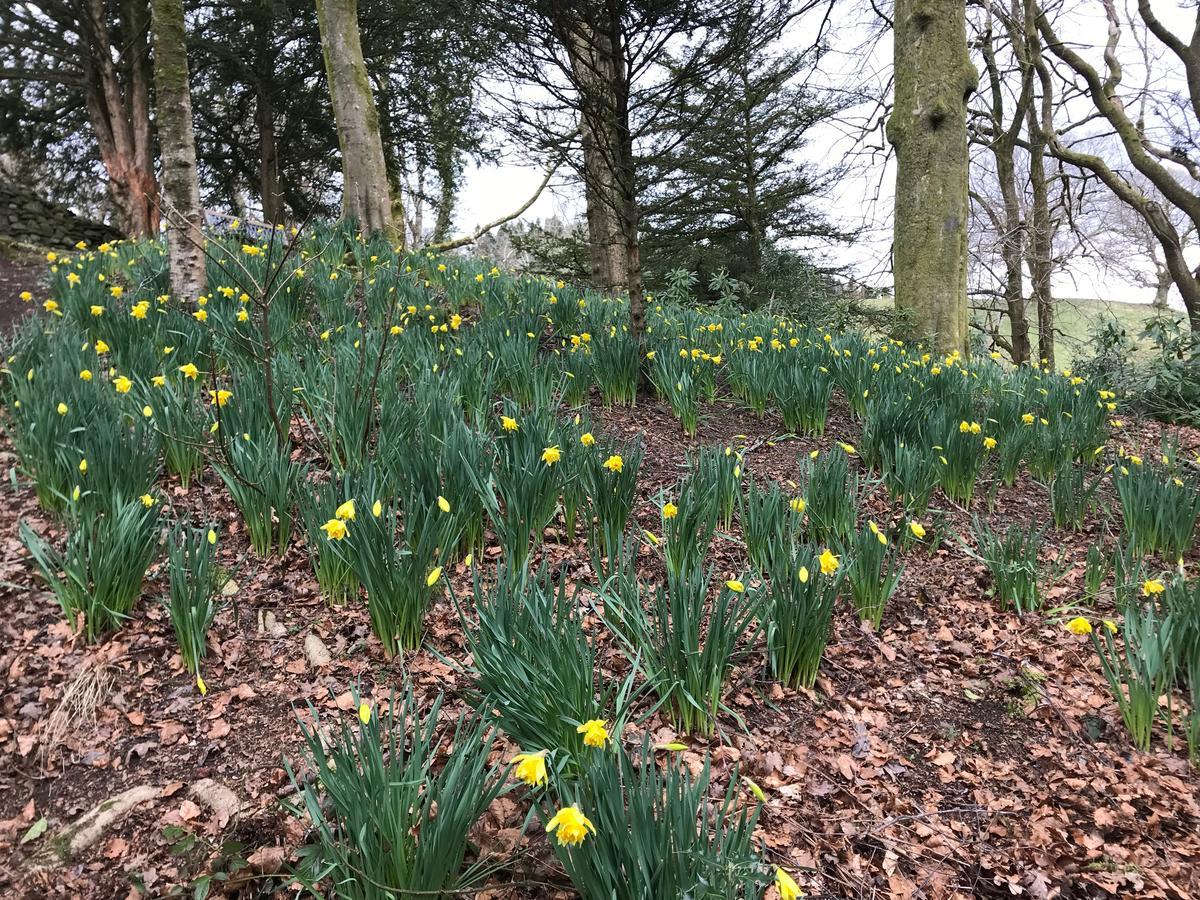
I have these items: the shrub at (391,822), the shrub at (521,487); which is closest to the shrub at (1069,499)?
the shrub at (521,487)

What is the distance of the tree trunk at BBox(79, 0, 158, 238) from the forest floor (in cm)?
1132

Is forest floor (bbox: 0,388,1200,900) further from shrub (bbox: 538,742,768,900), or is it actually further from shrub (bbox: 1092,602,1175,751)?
shrub (bbox: 538,742,768,900)

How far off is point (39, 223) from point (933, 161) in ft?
39.6

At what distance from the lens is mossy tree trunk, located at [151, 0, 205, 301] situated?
457cm

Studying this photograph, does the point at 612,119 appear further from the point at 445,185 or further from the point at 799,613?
the point at 445,185

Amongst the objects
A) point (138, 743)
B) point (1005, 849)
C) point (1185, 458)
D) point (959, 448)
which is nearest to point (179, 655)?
point (138, 743)

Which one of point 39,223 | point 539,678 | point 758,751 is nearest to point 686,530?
point 758,751

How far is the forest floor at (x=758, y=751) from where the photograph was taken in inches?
60.9

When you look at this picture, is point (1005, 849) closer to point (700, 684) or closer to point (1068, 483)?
point (700, 684)

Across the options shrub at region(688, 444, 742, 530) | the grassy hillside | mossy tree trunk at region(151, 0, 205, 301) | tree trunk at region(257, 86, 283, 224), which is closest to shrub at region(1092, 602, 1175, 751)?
shrub at region(688, 444, 742, 530)

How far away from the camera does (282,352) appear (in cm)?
356

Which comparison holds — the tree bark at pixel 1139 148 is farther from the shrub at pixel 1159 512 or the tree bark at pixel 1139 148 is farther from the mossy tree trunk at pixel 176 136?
the mossy tree trunk at pixel 176 136

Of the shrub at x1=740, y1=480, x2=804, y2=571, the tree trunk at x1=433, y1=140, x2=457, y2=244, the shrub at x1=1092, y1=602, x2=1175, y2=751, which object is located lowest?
the shrub at x1=1092, y1=602, x2=1175, y2=751

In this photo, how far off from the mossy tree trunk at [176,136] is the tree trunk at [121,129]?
7650 mm
